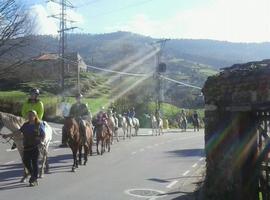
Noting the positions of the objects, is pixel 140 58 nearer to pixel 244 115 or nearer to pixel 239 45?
pixel 239 45

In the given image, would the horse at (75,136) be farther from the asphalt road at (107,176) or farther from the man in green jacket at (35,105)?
the man in green jacket at (35,105)

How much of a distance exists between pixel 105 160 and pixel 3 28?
21.9m

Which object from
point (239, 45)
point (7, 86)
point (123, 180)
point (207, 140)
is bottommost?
point (123, 180)

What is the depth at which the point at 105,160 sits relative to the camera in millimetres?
21047

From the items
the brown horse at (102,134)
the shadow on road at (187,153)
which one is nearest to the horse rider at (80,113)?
the brown horse at (102,134)

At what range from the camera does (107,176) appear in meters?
16.5

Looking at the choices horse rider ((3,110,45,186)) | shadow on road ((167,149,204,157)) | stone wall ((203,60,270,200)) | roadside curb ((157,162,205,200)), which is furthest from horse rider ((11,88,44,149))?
shadow on road ((167,149,204,157))

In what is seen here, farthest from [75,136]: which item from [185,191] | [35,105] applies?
[185,191]

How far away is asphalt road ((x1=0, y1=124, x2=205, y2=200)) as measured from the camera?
13234 millimetres

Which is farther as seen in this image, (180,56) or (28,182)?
(180,56)

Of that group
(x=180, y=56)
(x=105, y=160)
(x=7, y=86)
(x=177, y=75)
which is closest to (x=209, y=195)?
(x=105, y=160)

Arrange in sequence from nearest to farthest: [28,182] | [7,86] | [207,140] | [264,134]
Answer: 1. [264,134]
2. [207,140]
3. [28,182]
4. [7,86]

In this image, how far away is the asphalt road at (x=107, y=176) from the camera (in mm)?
13234

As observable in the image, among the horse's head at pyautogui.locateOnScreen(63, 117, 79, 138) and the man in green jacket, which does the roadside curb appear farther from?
the man in green jacket
